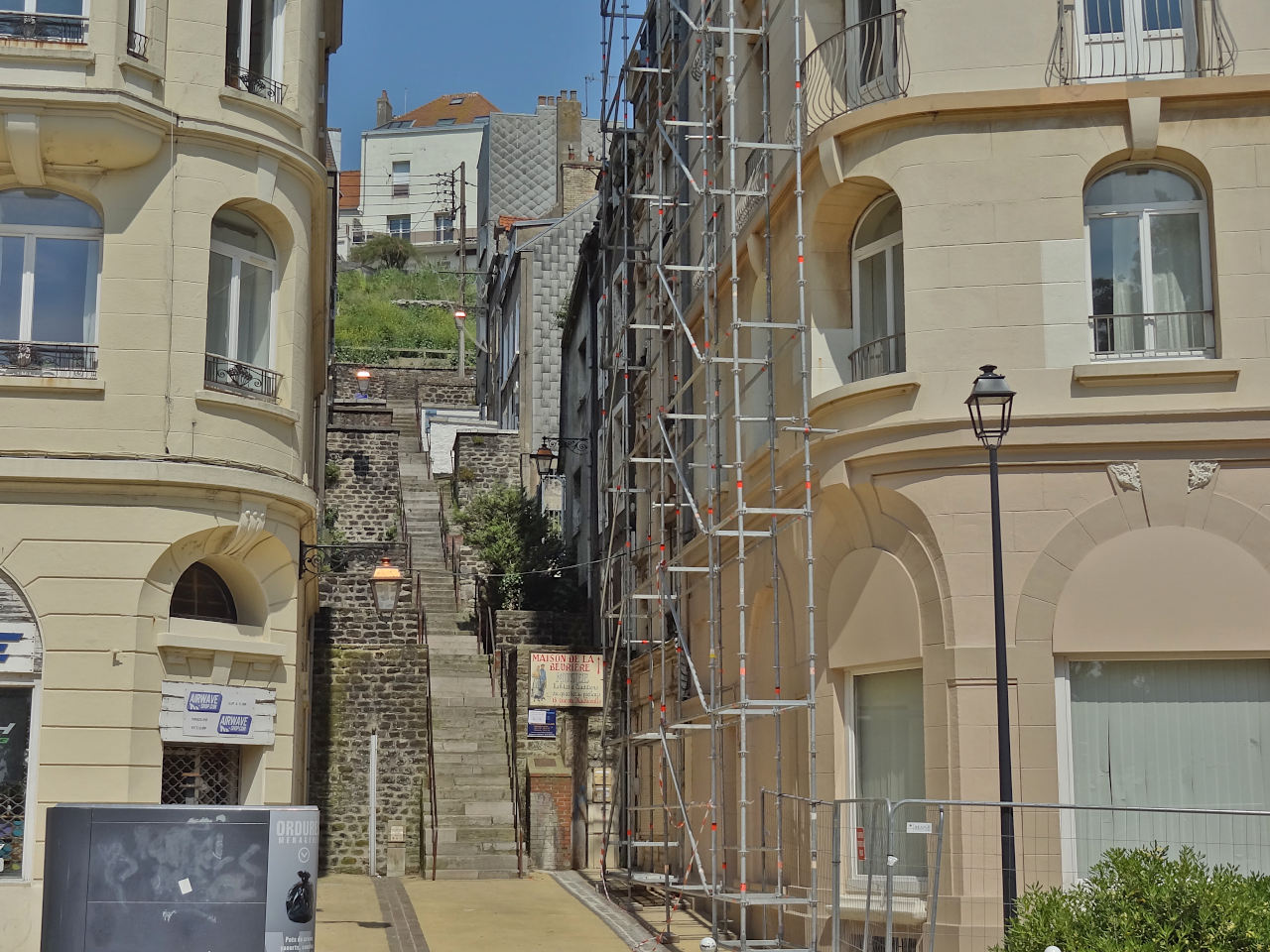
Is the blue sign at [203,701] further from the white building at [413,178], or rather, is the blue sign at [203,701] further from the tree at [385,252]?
the white building at [413,178]

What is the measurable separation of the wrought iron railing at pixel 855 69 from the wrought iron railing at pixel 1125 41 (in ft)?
4.67

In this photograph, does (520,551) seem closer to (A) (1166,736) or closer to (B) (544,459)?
(B) (544,459)

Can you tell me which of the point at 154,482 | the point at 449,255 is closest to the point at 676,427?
the point at 154,482

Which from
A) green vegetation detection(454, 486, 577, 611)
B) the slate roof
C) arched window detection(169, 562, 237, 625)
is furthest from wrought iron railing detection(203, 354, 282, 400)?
the slate roof

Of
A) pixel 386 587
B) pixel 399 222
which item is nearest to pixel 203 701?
pixel 386 587

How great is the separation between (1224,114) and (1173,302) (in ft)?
5.62

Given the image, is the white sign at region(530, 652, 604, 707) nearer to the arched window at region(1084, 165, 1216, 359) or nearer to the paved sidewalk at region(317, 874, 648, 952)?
the paved sidewalk at region(317, 874, 648, 952)

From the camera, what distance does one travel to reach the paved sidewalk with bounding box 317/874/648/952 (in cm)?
1767

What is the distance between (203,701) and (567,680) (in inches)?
394

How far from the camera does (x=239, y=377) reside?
16.7m

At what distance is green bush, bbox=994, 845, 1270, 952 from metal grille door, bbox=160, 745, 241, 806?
839 centimetres

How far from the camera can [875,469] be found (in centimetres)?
1552

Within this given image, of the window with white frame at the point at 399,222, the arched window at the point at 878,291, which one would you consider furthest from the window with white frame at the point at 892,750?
the window with white frame at the point at 399,222

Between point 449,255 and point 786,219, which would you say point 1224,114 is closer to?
point 786,219
